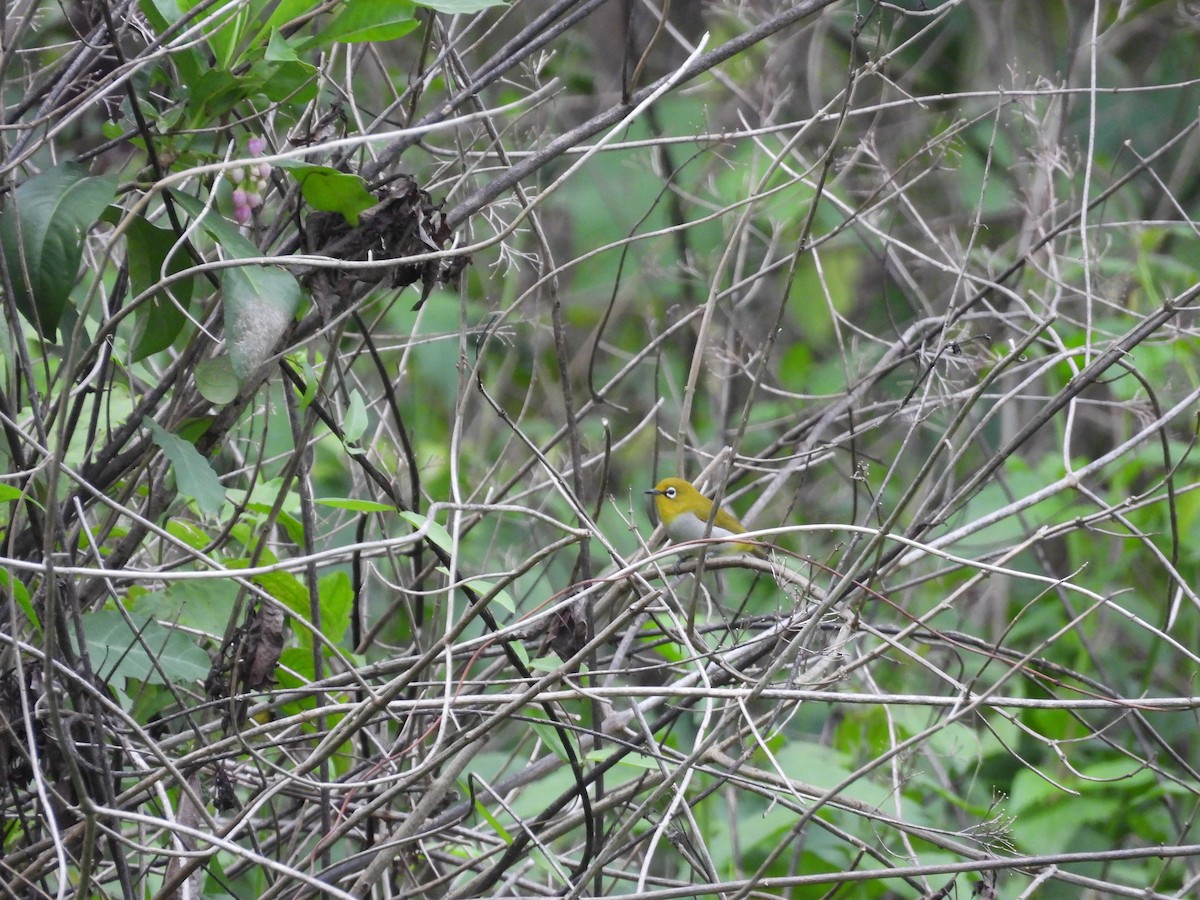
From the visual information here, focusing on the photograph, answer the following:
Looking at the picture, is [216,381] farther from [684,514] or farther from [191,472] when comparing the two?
[684,514]

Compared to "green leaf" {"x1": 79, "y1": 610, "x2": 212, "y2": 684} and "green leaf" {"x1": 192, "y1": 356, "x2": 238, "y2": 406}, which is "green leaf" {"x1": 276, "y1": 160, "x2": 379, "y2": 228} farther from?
"green leaf" {"x1": 79, "y1": 610, "x2": 212, "y2": 684}

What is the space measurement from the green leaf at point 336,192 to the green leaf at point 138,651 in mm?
834

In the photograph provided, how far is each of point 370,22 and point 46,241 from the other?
0.69 metres

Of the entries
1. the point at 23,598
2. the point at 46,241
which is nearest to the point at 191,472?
the point at 23,598

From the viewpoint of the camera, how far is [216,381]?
2.25m

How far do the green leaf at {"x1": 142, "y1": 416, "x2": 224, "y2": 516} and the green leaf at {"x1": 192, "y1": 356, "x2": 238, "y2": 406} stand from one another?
0.11 metres

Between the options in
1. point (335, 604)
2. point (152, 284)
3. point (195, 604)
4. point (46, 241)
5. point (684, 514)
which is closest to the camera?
point (46, 241)

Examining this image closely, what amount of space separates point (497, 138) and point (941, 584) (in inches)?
137

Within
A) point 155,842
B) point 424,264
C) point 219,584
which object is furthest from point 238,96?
point 155,842

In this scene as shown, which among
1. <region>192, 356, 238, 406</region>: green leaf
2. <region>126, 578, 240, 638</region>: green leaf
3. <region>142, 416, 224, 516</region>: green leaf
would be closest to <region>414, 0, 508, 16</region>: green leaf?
<region>192, 356, 238, 406</region>: green leaf

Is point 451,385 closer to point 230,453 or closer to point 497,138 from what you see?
point 230,453

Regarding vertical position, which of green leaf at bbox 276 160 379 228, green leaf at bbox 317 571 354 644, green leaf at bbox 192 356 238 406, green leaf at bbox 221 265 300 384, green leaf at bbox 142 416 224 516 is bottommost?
green leaf at bbox 317 571 354 644

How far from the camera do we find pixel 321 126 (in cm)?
242

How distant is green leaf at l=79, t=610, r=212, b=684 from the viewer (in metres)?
2.23
